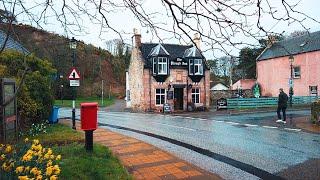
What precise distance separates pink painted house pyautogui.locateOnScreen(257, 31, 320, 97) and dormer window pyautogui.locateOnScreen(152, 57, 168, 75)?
34.4 feet

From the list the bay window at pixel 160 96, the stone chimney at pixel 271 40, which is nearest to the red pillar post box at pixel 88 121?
the stone chimney at pixel 271 40

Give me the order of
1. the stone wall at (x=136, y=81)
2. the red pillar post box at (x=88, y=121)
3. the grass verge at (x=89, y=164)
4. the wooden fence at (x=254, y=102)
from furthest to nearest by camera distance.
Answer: the stone wall at (x=136, y=81) < the wooden fence at (x=254, y=102) < the red pillar post box at (x=88, y=121) < the grass verge at (x=89, y=164)

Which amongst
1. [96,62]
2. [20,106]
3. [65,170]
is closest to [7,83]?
[65,170]

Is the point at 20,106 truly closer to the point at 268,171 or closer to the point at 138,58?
the point at 268,171

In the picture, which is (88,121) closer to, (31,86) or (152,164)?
(152,164)

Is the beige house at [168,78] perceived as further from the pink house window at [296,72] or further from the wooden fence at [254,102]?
the pink house window at [296,72]

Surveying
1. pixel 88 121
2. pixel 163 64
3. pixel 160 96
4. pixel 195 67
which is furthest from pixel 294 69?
pixel 88 121

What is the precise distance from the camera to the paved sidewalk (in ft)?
25.6

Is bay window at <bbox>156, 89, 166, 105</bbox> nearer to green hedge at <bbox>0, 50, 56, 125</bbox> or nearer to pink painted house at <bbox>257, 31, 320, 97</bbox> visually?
pink painted house at <bbox>257, 31, 320, 97</bbox>

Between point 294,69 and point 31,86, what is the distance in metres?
36.8

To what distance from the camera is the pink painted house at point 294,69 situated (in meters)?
41.4

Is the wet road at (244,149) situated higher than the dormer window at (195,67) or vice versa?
the dormer window at (195,67)

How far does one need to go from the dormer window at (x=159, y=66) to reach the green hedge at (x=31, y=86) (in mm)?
20411

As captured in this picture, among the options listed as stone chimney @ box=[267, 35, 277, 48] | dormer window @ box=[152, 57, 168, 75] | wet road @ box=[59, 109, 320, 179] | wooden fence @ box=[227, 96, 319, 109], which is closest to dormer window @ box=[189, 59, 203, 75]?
dormer window @ box=[152, 57, 168, 75]
